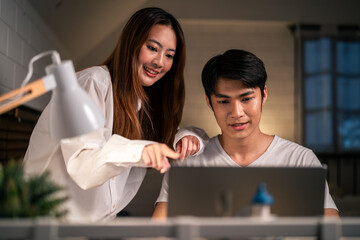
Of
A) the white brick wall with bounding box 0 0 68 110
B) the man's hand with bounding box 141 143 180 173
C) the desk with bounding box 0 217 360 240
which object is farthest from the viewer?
the white brick wall with bounding box 0 0 68 110

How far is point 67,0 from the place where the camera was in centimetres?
329

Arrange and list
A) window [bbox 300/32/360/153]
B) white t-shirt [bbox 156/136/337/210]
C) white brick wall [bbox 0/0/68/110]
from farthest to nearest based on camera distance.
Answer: window [bbox 300/32/360/153]
white brick wall [bbox 0/0/68/110]
white t-shirt [bbox 156/136/337/210]

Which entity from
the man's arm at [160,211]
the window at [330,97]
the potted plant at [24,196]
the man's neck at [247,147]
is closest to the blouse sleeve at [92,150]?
the potted plant at [24,196]

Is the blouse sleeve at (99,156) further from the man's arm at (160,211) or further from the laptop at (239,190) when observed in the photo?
the man's arm at (160,211)

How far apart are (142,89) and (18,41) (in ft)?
3.19

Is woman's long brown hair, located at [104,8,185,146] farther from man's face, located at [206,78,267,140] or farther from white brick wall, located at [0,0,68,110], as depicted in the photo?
white brick wall, located at [0,0,68,110]

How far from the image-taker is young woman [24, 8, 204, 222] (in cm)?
153

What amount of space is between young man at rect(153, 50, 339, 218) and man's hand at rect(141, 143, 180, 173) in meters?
0.78

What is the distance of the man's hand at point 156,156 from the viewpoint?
1063 millimetres

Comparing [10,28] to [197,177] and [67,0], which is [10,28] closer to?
[67,0]

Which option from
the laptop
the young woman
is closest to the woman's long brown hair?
the young woman

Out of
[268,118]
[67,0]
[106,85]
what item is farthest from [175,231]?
[268,118]

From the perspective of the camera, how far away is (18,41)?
236 cm

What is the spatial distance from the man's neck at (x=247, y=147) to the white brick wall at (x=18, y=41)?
1.15m
